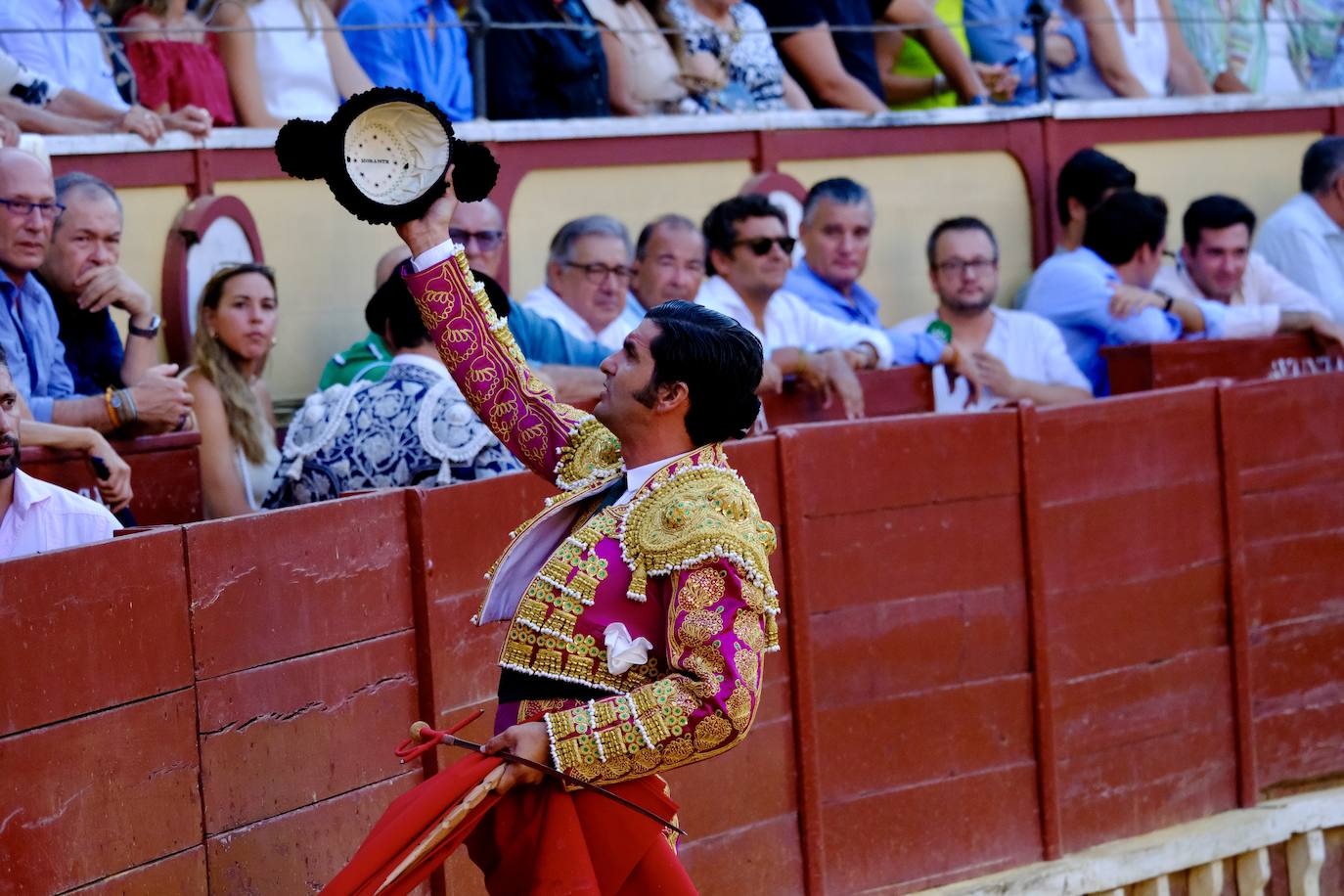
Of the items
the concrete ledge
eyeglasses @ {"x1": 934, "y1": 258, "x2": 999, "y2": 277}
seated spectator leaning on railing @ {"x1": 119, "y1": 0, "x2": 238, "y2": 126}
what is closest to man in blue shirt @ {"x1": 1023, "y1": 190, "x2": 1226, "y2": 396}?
eyeglasses @ {"x1": 934, "y1": 258, "x2": 999, "y2": 277}

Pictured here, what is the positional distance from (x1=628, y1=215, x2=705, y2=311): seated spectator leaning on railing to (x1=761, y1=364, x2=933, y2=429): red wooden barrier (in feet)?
1.28

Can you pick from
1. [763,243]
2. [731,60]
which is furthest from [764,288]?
[731,60]

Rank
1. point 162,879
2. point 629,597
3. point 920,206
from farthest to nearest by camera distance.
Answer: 1. point 920,206
2. point 162,879
3. point 629,597

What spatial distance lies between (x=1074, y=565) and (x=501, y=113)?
2.31 meters

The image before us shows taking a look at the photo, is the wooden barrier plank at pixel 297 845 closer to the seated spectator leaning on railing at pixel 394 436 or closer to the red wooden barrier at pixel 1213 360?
the seated spectator leaning on railing at pixel 394 436

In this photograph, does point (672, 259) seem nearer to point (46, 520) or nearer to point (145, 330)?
point (145, 330)

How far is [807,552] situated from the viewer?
511cm

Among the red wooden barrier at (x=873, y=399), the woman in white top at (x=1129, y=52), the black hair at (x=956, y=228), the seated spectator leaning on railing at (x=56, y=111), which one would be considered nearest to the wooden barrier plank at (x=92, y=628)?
the seated spectator leaning on railing at (x=56, y=111)

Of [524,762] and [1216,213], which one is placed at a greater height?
[1216,213]

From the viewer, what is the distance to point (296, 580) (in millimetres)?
Answer: 3811

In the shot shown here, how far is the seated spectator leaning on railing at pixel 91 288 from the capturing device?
15.8 ft

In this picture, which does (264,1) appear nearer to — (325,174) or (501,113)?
(501,113)

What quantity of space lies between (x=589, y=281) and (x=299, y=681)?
7.04 ft

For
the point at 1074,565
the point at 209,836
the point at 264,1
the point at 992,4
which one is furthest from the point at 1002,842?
the point at 992,4
